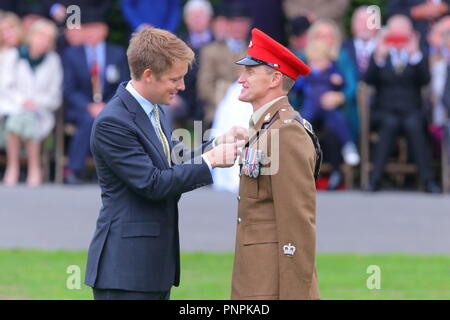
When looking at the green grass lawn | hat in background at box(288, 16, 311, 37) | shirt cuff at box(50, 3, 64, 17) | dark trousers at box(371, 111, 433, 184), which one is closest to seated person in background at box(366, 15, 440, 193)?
dark trousers at box(371, 111, 433, 184)

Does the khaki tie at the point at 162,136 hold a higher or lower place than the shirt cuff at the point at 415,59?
lower

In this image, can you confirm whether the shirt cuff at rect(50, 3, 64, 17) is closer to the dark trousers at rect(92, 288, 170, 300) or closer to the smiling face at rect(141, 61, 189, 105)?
the smiling face at rect(141, 61, 189, 105)

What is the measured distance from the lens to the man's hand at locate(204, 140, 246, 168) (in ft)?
18.3

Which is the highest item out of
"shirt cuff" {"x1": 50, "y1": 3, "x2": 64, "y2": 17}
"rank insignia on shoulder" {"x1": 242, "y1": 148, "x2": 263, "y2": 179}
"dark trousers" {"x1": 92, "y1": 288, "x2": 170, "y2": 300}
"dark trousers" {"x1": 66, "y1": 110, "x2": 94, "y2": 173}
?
"shirt cuff" {"x1": 50, "y1": 3, "x2": 64, "y2": 17}

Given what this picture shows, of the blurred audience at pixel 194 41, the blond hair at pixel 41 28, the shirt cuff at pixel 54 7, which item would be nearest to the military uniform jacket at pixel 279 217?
the blurred audience at pixel 194 41

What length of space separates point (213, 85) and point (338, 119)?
5.50ft

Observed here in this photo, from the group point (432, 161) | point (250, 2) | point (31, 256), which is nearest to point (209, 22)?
point (250, 2)

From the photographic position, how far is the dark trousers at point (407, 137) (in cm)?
1391

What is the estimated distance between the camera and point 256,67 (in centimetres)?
575

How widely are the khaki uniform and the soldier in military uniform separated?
8.42m

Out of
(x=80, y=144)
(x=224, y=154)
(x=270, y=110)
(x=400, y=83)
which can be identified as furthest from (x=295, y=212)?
(x=80, y=144)

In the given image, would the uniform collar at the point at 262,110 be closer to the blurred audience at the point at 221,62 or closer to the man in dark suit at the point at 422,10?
Result: the blurred audience at the point at 221,62

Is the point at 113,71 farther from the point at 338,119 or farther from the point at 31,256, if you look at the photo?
the point at 31,256

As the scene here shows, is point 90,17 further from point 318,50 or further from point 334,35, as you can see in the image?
point 334,35
